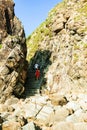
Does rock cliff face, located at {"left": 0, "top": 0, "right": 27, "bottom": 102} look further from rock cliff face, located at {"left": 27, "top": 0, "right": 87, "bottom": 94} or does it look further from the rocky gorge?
rock cliff face, located at {"left": 27, "top": 0, "right": 87, "bottom": 94}

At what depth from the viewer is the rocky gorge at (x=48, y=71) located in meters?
36.6

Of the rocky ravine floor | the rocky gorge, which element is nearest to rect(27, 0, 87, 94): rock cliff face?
the rocky gorge

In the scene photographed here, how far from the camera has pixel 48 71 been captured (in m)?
56.1

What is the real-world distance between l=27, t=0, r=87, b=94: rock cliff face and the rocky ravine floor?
12.9 ft

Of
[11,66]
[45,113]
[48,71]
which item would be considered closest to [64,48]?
[48,71]

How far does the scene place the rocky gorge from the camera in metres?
36.6

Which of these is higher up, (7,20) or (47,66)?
(7,20)

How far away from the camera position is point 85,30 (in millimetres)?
56000

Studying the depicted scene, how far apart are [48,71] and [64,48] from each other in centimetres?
607

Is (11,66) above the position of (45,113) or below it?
above

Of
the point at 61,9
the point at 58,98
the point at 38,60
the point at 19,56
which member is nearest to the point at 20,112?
the point at 58,98

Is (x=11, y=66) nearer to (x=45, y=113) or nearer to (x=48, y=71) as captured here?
(x=48, y=71)

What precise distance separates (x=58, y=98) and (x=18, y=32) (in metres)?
22.9

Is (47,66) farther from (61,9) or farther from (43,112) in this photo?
(43,112)
